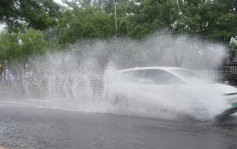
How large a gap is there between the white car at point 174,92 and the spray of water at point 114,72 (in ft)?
0.09

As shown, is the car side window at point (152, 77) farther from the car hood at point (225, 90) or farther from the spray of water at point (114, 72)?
the car hood at point (225, 90)

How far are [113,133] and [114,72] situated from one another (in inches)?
151

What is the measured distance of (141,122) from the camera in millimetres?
7809

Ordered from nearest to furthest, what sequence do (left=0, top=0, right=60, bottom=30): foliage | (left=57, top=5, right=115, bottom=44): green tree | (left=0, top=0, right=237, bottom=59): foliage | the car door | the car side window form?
1. the car door
2. the car side window
3. (left=0, top=0, right=60, bottom=30): foliage
4. (left=0, top=0, right=237, bottom=59): foliage
5. (left=57, top=5, right=115, bottom=44): green tree

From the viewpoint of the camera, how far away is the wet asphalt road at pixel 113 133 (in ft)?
18.1

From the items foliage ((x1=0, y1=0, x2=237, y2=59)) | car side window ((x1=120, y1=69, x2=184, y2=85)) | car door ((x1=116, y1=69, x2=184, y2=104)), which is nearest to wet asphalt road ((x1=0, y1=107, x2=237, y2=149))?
car door ((x1=116, y1=69, x2=184, y2=104))

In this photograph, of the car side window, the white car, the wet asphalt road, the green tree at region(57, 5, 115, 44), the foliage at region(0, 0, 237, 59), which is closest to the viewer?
the wet asphalt road

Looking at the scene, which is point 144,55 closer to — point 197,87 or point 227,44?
point 227,44

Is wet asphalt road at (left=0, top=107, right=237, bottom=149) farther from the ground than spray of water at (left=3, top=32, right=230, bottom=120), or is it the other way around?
spray of water at (left=3, top=32, right=230, bottom=120)

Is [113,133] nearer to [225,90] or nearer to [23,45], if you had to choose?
[225,90]

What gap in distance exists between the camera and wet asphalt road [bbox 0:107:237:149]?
18.1ft

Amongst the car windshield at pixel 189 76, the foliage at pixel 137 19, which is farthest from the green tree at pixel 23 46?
the car windshield at pixel 189 76

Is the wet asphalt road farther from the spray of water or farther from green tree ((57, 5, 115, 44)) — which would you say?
green tree ((57, 5, 115, 44))

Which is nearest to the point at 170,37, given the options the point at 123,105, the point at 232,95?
the point at 123,105
